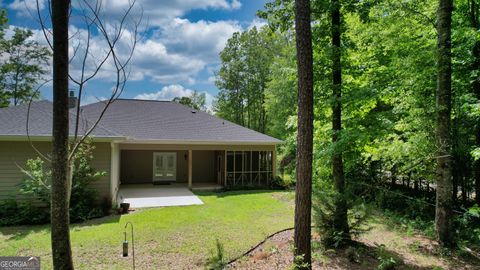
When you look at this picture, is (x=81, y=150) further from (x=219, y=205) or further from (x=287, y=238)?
(x=287, y=238)

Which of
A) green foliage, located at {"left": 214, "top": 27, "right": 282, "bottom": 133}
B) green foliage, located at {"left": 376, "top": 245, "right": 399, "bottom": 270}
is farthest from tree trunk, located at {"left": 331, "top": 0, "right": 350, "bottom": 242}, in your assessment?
green foliage, located at {"left": 214, "top": 27, "right": 282, "bottom": 133}

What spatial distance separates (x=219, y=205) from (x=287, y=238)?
14.6 feet

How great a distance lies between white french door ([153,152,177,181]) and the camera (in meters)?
17.4

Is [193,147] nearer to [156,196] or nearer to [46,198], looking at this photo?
[156,196]

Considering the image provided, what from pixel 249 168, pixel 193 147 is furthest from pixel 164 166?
pixel 249 168

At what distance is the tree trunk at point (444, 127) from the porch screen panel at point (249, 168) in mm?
10301

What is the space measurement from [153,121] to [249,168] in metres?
5.97

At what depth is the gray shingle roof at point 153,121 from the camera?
11758mm

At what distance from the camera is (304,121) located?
498 cm

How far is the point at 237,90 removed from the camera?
3291 cm

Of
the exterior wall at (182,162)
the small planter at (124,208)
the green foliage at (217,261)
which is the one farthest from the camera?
the exterior wall at (182,162)

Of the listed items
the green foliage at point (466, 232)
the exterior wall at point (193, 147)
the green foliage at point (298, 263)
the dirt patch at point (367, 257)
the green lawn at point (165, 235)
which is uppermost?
the exterior wall at point (193, 147)

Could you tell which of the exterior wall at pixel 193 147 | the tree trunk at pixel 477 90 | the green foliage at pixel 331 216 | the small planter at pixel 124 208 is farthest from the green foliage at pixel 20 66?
the tree trunk at pixel 477 90

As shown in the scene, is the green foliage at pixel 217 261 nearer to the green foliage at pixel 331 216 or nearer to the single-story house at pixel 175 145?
the green foliage at pixel 331 216
